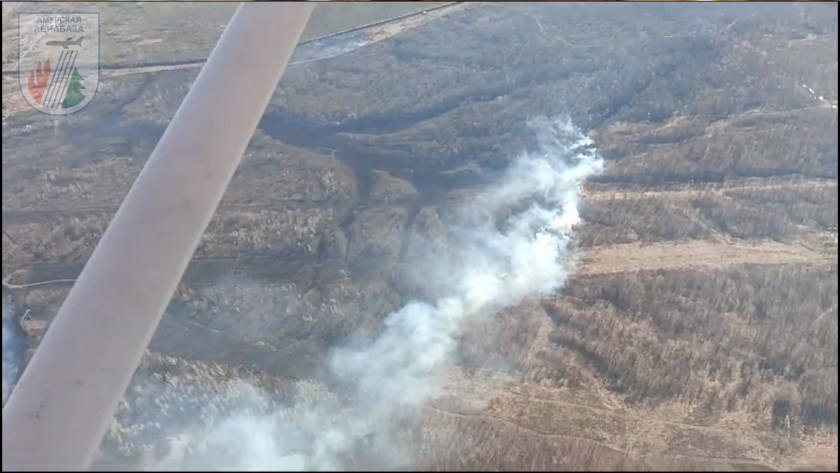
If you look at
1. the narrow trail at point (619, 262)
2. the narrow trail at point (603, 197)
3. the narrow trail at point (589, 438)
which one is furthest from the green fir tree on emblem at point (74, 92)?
the narrow trail at point (589, 438)

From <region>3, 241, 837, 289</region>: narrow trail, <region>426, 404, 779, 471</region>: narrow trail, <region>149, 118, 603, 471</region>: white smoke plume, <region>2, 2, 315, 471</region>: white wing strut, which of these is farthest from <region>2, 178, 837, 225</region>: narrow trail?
<region>2, 2, 315, 471</region>: white wing strut

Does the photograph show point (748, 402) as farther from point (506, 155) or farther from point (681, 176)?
point (506, 155)

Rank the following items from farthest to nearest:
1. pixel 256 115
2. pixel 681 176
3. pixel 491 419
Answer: pixel 681 176 < pixel 491 419 < pixel 256 115

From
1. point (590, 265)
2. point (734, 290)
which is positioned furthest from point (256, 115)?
point (734, 290)

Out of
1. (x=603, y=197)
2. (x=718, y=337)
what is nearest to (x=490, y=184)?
(x=603, y=197)

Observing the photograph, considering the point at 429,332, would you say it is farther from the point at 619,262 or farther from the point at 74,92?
the point at 74,92

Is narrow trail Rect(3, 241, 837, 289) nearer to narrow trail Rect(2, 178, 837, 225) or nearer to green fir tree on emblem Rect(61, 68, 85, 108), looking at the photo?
narrow trail Rect(2, 178, 837, 225)

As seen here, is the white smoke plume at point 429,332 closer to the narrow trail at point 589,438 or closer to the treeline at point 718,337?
the narrow trail at point 589,438
